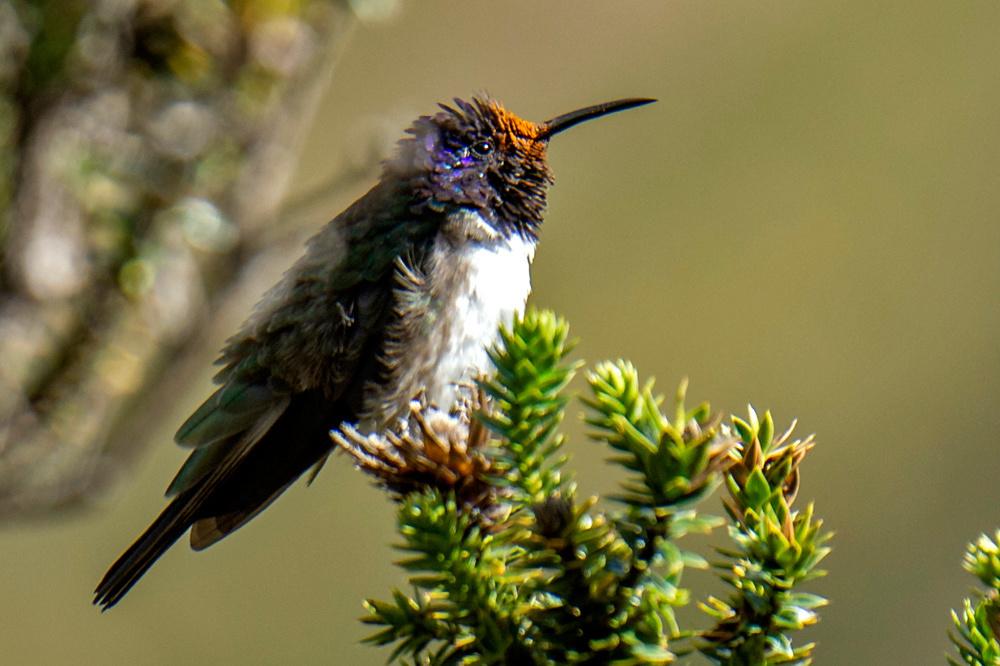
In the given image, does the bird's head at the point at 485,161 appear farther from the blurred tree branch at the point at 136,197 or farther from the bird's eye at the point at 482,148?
the blurred tree branch at the point at 136,197

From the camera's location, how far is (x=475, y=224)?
2.90 m

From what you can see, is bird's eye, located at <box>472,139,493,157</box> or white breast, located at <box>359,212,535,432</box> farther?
bird's eye, located at <box>472,139,493,157</box>

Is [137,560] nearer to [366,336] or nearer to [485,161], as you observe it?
[366,336]

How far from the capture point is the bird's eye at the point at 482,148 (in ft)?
9.95

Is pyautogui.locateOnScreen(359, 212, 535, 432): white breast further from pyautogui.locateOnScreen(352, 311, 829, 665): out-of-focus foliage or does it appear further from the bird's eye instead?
pyautogui.locateOnScreen(352, 311, 829, 665): out-of-focus foliage

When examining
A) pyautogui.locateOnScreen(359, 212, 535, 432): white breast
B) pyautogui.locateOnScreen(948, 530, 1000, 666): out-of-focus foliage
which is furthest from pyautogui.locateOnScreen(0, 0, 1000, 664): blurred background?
pyautogui.locateOnScreen(948, 530, 1000, 666): out-of-focus foliage

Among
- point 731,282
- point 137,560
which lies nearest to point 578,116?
point 137,560

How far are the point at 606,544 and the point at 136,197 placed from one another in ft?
5.94

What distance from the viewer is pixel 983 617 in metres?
1.34

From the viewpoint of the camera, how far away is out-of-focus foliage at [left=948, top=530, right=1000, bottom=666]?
1.31 m

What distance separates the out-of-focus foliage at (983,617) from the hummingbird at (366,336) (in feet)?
4.59

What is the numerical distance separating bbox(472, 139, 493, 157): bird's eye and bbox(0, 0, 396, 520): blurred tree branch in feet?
1.58

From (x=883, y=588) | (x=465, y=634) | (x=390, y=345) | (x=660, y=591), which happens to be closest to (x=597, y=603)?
(x=660, y=591)

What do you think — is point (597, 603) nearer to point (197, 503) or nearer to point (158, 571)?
point (197, 503)
